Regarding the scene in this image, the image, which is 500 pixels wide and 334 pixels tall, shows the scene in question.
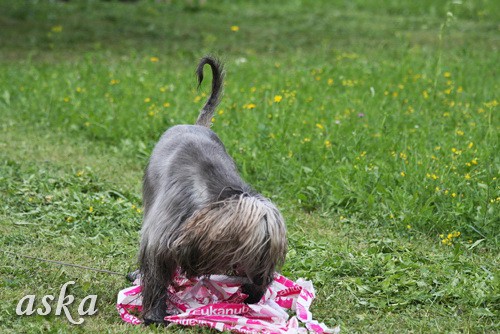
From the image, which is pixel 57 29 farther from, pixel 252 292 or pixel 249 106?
pixel 252 292

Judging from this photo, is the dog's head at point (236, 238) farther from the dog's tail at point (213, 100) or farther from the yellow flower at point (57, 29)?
the yellow flower at point (57, 29)

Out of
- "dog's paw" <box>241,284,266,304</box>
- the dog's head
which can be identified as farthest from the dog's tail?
the dog's head

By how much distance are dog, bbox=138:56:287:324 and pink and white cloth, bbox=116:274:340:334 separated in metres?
0.10

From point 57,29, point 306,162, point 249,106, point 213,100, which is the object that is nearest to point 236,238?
point 213,100

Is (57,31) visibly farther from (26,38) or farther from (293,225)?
(293,225)

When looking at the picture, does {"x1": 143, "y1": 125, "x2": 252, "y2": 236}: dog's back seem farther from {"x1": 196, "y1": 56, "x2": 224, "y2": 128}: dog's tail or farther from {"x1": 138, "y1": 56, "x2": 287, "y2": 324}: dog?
{"x1": 196, "y1": 56, "x2": 224, "y2": 128}: dog's tail

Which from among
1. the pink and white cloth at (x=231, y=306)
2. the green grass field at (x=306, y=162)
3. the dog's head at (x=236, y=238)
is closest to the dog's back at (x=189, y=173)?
the dog's head at (x=236, y=238)

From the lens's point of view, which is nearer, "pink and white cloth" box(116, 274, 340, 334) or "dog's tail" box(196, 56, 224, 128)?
"pink and white cloth" box(116, 274, 340, 334)

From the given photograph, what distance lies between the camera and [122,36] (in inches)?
567

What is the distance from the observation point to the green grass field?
5227 millimetres

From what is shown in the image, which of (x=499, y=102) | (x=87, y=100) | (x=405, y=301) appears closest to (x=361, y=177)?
(x=405, y=301)

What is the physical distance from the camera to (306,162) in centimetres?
756

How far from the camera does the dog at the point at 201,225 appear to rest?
4184mm

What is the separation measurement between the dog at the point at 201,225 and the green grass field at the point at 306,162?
0.38 m
